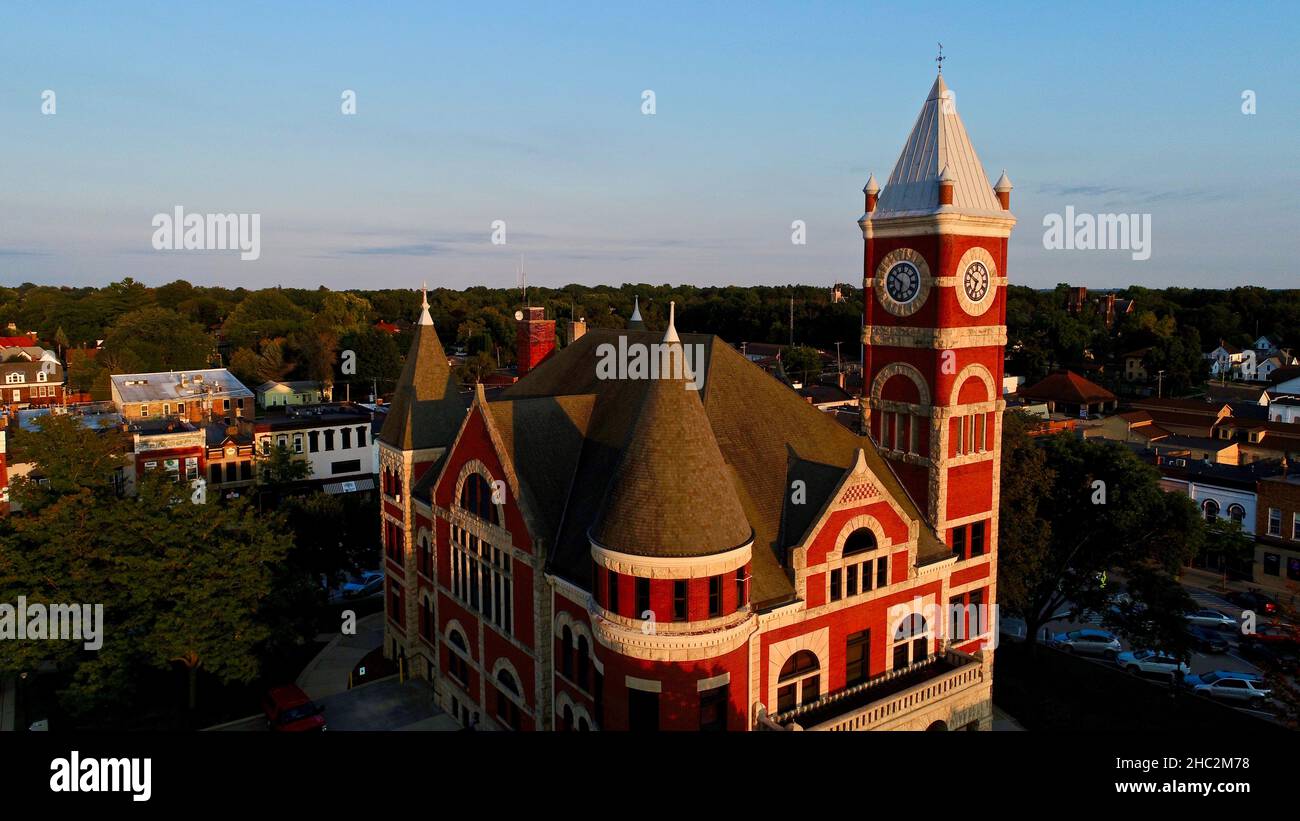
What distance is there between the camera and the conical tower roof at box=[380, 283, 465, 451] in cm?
4347

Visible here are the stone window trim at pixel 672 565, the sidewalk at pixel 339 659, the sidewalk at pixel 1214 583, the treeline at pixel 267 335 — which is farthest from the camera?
the treeline at pixel 267 335

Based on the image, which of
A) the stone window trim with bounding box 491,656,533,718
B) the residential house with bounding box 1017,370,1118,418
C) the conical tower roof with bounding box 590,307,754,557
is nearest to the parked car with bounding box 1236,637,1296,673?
the conical tower roof with bounding box 590,307,754,557

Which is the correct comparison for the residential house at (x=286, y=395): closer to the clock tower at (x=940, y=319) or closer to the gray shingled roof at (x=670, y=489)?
the clock tower at (x=940, y=319)

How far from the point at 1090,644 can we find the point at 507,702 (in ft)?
124

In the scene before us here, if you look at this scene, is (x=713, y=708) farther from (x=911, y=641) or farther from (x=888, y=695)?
(x=911, y=641)

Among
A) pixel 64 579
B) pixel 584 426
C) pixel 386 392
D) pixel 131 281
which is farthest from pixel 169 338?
pixel 584 426

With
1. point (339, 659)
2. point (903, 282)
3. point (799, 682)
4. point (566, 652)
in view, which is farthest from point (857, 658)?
point (339, 659)

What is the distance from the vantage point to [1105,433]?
95.4m

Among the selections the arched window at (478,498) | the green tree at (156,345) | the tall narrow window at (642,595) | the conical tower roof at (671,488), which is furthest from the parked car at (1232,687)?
the green tree at (156,345)

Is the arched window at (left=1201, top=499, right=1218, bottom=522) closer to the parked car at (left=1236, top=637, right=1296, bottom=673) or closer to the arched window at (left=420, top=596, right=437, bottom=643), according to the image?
the parked car at (left=1236, top=637, right=1296, bottom=673)

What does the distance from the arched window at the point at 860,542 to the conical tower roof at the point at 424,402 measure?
22.3 metres

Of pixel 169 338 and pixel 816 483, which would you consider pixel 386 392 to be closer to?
pixel 169 338

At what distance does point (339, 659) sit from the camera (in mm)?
46469

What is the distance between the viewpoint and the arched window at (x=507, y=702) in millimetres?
33875
